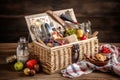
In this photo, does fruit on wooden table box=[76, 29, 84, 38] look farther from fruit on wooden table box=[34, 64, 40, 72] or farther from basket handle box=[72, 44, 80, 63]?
fruit on wooden table box=[34, 64, 40, 72]

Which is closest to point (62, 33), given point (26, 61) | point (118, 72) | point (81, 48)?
point (81, 48)

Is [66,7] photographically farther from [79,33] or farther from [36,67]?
[36,67]

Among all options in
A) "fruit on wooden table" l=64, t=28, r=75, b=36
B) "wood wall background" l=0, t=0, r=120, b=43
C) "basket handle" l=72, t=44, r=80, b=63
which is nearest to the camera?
"basket handle" l=72, t=44, r=80, b=63

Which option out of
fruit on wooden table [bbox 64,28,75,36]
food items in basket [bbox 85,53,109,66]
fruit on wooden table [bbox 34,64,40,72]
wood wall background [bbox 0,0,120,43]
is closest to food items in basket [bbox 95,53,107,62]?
food items in basket [bbox 85,53,109,66]

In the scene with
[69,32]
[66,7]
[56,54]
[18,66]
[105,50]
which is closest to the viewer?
[56,54]

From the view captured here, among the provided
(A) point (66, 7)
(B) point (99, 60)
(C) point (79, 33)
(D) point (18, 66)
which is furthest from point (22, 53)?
(A) point (66, 7)

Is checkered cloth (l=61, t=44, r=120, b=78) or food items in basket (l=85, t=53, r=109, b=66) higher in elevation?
food items in basket (l=85, t=53, r=109, b=66)

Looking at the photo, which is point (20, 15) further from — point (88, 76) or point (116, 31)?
point (88, 76)

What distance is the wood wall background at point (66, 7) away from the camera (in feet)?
9.87

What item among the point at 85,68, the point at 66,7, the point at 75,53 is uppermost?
the point at 66,7

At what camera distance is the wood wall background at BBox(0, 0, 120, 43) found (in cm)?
301

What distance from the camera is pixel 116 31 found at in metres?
3.14

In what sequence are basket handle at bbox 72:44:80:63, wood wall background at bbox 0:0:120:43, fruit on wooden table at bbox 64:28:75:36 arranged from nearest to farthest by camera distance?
basket handle at bbox 72:44:80:63, fruit on wooden table at bbox 64:28:75:36, wood wall background at bbox 0:0:120:43

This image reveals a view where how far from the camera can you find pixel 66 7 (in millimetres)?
3045
